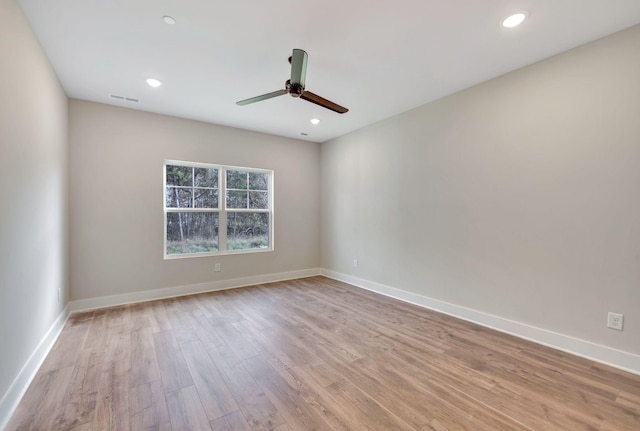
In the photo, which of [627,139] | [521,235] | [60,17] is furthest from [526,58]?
[60,17]

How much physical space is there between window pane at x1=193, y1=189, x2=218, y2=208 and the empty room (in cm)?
3

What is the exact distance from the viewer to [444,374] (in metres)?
2.20

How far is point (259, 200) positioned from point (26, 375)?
364cm

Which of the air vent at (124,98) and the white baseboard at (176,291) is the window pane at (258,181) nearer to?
the white baseboard at (176,291)

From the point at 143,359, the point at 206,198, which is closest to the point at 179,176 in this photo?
the point at 206,198

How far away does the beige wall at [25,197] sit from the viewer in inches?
70.0

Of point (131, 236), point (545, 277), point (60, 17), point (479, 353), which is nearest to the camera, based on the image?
point (60, 17)

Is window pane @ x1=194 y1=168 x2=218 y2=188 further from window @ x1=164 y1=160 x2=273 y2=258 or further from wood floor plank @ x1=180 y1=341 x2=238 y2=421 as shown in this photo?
wood floor plank @ x1=180 y1=341 x2=238 y2=421

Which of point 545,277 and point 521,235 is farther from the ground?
point 521,235

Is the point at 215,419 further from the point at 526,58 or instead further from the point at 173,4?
the point at 526,58

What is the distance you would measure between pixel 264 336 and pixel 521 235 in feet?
9.42

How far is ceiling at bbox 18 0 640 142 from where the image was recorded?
2.05 meters

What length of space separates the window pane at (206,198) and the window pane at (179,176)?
193 mm

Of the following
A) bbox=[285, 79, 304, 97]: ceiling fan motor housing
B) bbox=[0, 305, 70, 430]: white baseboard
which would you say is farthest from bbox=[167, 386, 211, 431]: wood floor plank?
bbox=[285, 79, 304, 97]: ceiling fan motor housing
